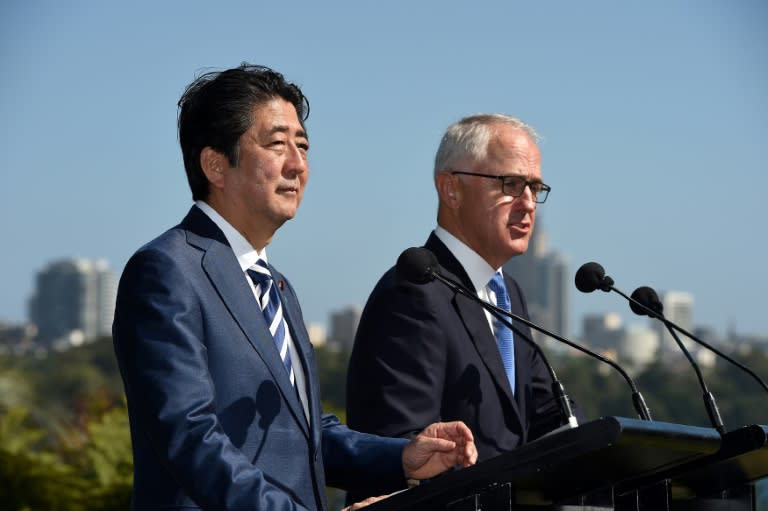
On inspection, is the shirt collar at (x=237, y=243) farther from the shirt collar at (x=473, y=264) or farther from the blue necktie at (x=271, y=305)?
the shirt collar at (x=473, y=264)

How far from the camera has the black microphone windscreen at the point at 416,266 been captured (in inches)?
149

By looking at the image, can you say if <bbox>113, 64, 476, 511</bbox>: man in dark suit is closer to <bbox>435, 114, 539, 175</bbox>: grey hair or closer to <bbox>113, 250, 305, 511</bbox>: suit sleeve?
<bbox>113, 250, 305, 511</bbox>: suit sleeve

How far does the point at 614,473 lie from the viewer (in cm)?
341

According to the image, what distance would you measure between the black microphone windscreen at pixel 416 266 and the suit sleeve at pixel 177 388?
61 centimetres

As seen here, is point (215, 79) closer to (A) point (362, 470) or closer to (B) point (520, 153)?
(A) point (362, 470)

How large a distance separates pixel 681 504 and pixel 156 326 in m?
1.51

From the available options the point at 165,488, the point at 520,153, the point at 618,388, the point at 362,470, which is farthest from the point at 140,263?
the point at 618,388

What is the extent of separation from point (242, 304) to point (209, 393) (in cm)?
32

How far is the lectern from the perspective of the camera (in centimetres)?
296

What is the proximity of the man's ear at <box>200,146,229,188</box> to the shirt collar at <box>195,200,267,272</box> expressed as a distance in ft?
0.28

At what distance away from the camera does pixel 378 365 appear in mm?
4504

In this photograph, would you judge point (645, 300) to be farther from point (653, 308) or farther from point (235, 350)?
point (235, 350)

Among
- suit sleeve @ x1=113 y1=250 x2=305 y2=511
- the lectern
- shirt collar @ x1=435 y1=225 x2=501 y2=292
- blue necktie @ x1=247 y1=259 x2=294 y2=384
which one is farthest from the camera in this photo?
shirt collar @ x1=435 y1=225 x2=501 y2=292

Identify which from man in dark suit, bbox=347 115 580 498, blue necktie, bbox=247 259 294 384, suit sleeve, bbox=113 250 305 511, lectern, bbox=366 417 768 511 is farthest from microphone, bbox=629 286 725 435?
suit sleeve, bbox=113 250 305 511
